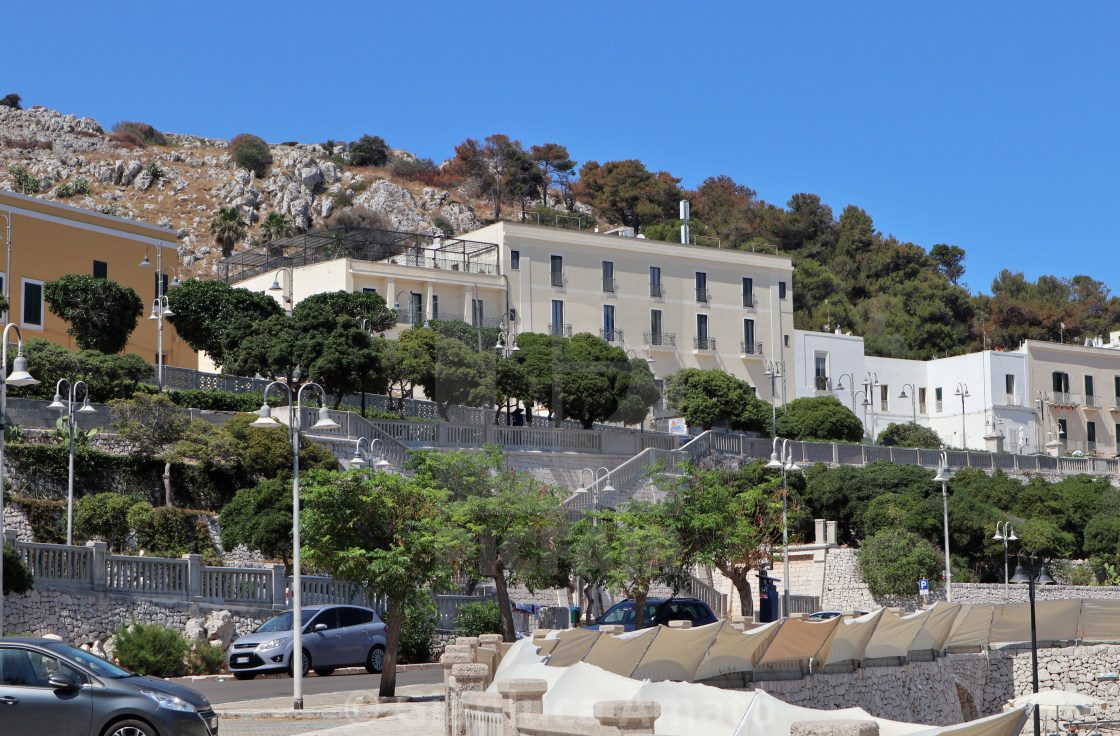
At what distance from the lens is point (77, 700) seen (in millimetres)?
12852

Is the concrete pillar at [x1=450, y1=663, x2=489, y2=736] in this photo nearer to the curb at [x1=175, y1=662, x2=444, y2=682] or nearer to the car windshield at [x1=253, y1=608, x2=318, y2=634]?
the car windshield at [x1=253, y1=608, x2=318, y2=634]

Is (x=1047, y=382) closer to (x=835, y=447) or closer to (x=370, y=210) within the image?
(x=835, y=447)

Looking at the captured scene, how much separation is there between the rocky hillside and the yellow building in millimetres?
48025

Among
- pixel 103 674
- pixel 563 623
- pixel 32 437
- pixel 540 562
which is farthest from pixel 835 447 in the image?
pixel 103 674

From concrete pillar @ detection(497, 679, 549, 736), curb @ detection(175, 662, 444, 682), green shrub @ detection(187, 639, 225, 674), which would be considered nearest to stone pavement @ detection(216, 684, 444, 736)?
curb @ detection(175, 662, 444, 682)

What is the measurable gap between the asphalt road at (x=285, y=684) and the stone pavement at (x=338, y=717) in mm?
705

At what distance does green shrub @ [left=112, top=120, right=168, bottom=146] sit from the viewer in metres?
126

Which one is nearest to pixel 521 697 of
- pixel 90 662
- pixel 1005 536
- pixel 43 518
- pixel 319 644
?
pixel 90 662

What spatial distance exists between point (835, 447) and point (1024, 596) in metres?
12.7

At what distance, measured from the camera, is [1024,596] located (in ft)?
150

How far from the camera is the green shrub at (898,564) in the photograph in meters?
44.0

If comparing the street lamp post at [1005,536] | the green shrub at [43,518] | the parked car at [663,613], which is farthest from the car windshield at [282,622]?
the street lamp post at [1005,536]

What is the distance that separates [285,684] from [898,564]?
26.3 metres

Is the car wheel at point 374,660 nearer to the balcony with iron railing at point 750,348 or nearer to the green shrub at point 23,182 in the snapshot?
the balcony with iron railing at point 750,348
